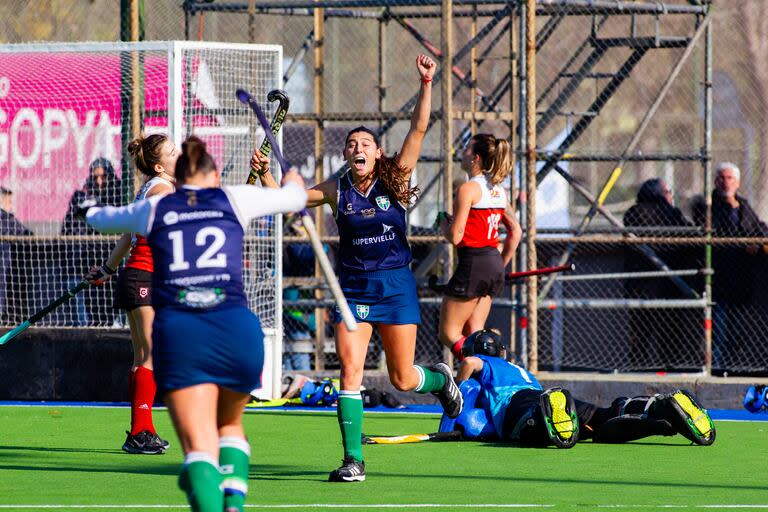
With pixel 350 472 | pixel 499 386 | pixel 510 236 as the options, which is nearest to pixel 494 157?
pixel 510 236

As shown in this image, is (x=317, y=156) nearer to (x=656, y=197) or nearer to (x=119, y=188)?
(x=119, y=188)

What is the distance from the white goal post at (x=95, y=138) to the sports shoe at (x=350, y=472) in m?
5.91

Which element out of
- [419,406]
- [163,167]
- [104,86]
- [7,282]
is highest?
[104,86]

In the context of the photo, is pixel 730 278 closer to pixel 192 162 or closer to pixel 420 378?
pixel 420 378

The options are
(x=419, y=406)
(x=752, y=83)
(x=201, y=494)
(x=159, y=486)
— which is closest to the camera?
(x=201, y=494)

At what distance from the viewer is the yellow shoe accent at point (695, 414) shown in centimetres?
950

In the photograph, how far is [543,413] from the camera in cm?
942

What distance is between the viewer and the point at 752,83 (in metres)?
25.8

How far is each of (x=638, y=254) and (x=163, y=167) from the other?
262 inches

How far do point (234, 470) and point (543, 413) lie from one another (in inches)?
158

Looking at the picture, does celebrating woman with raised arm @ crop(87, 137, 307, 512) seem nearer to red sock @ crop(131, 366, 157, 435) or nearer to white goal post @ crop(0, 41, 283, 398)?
red sock @ crop(131, 366, 157, 435)

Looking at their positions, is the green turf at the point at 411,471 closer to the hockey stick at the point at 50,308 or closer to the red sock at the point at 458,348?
the red sock at the point at 458,348

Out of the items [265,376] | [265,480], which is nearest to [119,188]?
[265,376]

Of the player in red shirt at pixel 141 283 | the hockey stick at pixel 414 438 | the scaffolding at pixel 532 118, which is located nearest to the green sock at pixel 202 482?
the player in red shirt at pixel 141 283
